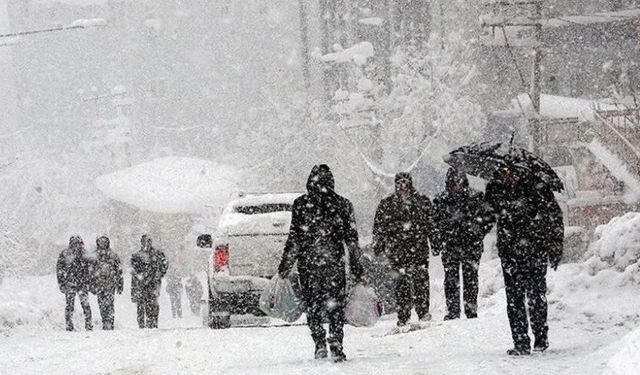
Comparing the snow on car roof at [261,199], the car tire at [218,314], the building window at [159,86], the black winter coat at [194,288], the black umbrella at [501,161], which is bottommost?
the black winter coat at [194,288]

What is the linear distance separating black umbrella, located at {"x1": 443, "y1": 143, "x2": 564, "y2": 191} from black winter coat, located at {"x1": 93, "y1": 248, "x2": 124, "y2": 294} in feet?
24.9

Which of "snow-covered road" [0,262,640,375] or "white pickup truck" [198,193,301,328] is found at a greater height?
"white pickup truck" [198,193,301,328]

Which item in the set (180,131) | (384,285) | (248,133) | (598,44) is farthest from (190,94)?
(384,285)

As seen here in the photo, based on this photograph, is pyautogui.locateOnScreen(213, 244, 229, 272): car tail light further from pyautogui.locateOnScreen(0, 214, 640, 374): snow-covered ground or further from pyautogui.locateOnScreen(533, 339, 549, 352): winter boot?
pyautogui.locateOnScreen(533, 339, 549, 352): winter boot

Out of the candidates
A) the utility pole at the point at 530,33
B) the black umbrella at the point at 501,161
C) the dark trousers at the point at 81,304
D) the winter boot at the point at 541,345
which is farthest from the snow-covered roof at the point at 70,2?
the winter boot at the point at 541,345

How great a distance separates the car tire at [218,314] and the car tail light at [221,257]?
0.45 metres

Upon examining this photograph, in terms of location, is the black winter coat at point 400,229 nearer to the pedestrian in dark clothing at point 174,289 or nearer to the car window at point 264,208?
the car window at point 264,208

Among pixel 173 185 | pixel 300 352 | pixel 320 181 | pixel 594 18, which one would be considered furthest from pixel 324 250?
pixel 173 185

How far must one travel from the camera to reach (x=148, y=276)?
15.5 m

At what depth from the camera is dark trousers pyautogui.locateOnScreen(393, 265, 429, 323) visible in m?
11.3

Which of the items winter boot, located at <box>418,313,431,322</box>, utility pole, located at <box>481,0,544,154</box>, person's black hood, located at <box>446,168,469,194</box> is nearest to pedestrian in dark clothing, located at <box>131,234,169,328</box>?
winter boot, located at <box>418,313,431,322</box>

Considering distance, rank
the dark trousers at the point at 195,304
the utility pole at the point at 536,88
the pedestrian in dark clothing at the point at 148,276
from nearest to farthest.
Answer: the pedestrian in dark clothing at the point at 148,276 → the utility pole at the point at 536,88 → the dark trousers at the point at 195,304

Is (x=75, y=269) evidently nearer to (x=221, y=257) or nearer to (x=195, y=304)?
(x=221, y=257)

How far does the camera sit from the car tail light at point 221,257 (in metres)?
11.9
